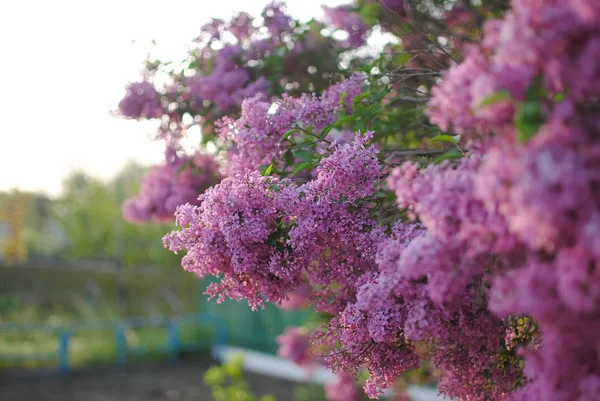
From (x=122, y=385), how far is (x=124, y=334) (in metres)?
1.57

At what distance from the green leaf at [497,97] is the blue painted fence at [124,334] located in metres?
9.42

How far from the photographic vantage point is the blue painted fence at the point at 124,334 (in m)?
9.27

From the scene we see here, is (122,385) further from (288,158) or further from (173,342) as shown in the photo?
(288,158)

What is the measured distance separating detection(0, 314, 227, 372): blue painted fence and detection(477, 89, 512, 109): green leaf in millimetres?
9417

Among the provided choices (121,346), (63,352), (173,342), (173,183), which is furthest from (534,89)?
(173,342)

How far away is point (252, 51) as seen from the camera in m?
3.40

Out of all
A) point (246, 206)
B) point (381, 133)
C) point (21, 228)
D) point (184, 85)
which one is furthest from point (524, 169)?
point (21, 228)

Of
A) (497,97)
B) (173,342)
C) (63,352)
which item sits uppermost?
(173,342)

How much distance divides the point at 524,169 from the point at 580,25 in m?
0.27

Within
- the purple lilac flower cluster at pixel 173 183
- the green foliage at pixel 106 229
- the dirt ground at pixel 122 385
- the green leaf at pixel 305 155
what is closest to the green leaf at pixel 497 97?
the green leaf at pixel 305 155

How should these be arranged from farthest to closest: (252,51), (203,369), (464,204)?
1. (203,369)
2. (252,51)
3. (464,204)

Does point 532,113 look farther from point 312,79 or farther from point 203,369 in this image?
point 203,369

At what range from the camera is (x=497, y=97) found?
3.58ft

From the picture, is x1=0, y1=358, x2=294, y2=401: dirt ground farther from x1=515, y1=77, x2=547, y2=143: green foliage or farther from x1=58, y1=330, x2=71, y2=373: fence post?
x1=515, y1=77, x2=547, y2=143: green foliage
